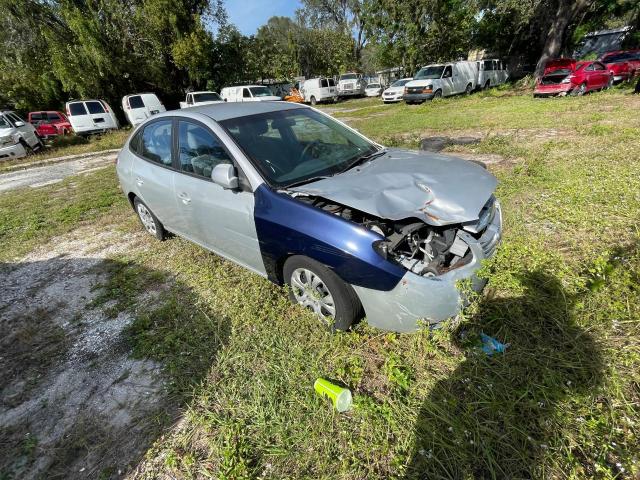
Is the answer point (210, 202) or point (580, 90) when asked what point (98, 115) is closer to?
point (210, 202)

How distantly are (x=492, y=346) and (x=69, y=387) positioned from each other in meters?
3.01

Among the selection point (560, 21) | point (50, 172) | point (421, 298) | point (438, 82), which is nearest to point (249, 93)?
point (438, 82)

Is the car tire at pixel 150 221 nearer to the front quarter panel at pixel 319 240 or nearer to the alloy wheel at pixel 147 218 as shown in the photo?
the alloy wheel at pixel 147 218

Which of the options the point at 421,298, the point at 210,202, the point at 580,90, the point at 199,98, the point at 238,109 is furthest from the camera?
the point at 199,98

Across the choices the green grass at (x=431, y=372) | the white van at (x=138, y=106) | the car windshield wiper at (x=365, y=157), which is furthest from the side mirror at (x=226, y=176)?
the white van at (x=138, y=106)

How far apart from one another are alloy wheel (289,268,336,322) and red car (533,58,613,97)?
16.3m

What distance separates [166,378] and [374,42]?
3112 cm

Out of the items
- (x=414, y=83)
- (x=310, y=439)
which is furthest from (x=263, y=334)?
(x=414, y=83)

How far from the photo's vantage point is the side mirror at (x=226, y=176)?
8.38 ft

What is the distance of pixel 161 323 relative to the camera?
2936 mm

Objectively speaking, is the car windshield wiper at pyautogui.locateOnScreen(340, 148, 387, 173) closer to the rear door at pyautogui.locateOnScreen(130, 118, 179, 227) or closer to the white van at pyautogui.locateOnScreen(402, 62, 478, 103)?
the rear door at pyautogui.locateOnScreen(130, 118, 179, 227)

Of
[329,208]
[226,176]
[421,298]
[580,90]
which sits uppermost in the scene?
[226,176]

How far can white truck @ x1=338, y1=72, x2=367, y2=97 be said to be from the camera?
91.7 feet

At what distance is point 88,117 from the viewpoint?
53.2 feet
